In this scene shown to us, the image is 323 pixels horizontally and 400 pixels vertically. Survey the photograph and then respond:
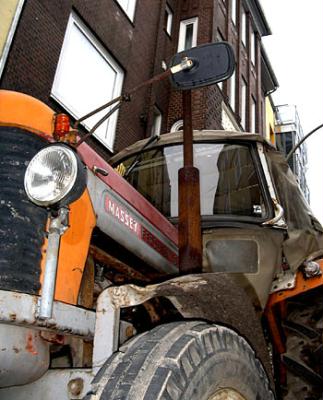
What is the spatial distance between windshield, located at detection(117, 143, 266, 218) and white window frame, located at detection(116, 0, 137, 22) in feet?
26.5

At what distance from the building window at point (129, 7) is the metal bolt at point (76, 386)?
10.3 meters

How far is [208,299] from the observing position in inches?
89.5

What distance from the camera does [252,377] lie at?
7.53 ft

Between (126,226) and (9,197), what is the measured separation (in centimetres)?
75

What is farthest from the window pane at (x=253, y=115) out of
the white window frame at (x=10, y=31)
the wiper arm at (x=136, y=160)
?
the wiper arm at (x=136, y=160)

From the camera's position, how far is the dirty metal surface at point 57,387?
198cm

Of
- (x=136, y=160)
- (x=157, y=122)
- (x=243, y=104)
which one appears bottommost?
(x=136, y=160)

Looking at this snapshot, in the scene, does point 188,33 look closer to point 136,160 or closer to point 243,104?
point 243,104

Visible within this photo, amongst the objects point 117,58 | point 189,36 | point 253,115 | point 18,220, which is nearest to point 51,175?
point 18,220

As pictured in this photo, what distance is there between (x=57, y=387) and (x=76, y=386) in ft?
0.32

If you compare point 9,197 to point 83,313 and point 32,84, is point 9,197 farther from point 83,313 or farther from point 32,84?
point 32,84

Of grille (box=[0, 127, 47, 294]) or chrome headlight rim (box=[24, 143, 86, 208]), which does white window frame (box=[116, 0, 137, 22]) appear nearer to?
grille (box=[0, 127, 47, 294])

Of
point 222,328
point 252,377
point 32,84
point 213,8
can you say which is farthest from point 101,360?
point 213,8

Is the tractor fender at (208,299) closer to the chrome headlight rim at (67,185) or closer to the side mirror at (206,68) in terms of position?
Answer: the chrome headlight rim at (67,185)
